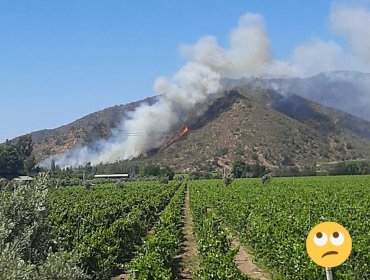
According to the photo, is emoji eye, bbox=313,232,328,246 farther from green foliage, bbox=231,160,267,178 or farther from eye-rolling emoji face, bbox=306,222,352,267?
green foliage, bbox=231,160,267,178

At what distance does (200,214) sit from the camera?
89.7ft

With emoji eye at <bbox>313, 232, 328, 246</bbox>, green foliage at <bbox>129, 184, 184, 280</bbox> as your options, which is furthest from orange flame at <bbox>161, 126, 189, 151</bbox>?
emoji eye at <bbox>313, 232, 328, 246</bbox>

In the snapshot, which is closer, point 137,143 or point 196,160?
point 196,160

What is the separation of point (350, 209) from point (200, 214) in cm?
749

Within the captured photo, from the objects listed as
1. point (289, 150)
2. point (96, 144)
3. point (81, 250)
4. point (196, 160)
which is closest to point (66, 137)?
point (96, 144)

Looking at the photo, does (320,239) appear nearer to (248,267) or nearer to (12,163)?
(248,267)

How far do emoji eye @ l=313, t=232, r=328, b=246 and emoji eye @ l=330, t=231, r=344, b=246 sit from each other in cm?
6

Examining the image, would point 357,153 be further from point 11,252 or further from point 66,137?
point 11,252

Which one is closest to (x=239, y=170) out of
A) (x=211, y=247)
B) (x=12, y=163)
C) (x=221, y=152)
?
(x=221, y=152)

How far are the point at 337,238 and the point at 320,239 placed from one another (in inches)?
6.1

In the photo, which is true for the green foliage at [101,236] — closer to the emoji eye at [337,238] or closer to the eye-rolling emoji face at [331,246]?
the eye-rolling emoji face at [331,246]

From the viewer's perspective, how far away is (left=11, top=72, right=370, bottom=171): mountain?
404ft

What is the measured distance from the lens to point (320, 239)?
4.93 metres

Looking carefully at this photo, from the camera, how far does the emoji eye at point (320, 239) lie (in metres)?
4.91
